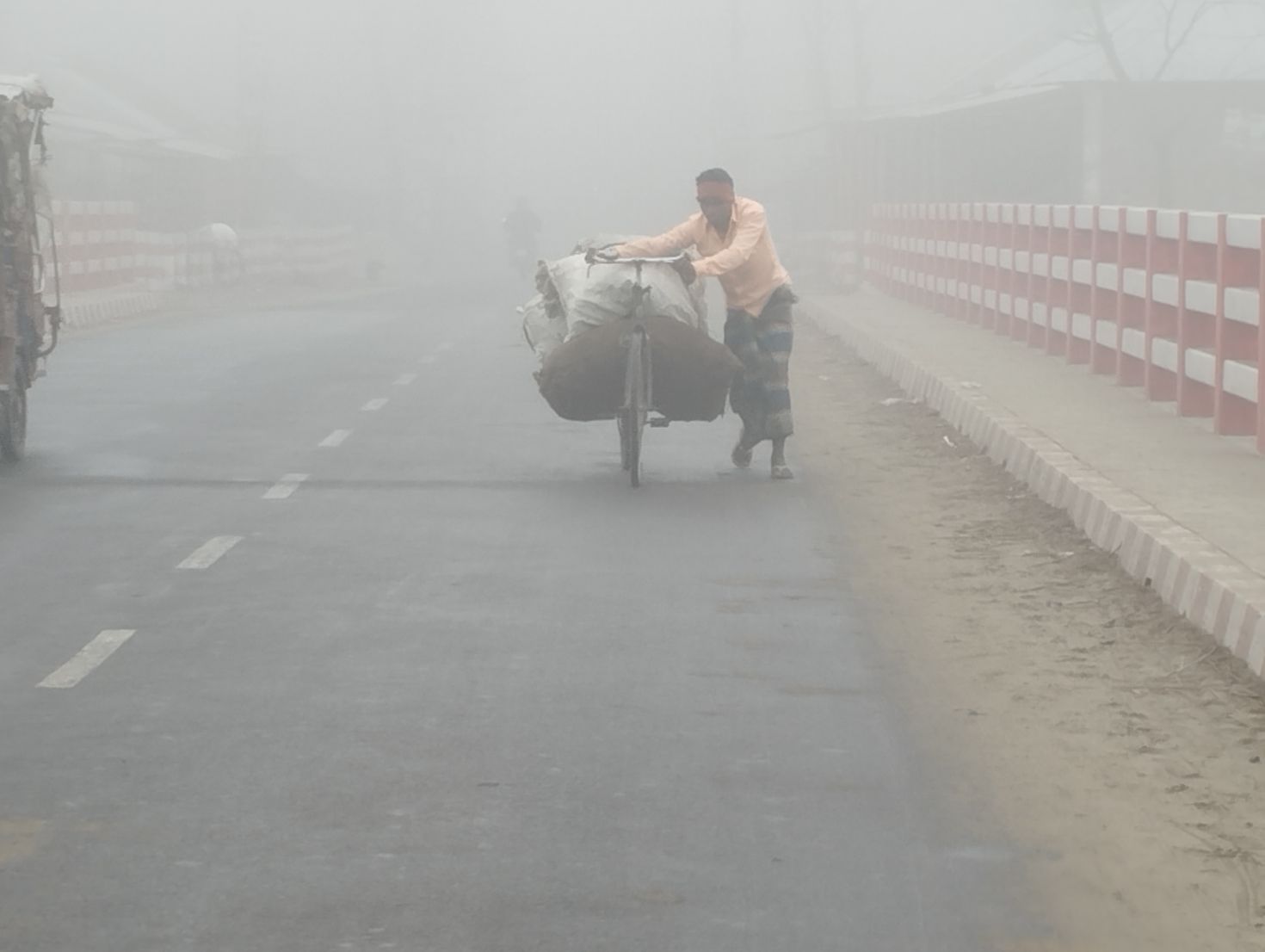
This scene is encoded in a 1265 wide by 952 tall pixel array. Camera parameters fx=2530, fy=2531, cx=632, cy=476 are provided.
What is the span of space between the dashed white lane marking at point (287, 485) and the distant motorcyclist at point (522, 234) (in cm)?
4163

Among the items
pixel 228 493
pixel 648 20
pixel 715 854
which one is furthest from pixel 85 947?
pixel 648 20

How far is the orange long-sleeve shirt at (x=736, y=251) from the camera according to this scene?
13.5m

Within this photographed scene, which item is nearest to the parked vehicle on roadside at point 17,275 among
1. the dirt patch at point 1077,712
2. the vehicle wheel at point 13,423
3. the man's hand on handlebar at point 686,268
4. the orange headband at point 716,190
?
the vehicle wheel at point 13,423

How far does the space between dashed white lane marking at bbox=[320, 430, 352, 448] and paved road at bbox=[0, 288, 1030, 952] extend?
1.06 meters

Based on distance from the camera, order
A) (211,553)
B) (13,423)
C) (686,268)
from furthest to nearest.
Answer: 1. (13,423)
2. (686,268)
3. (211,553)

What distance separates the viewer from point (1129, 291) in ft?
57.8

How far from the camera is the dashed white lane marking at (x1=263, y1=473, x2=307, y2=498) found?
13.2 metres

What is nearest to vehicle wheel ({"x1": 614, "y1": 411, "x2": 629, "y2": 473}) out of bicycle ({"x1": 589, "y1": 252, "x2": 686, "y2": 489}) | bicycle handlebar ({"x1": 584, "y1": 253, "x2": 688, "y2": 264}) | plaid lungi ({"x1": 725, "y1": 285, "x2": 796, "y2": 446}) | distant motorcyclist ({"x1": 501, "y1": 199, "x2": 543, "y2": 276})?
bicycle ({"x1": 589, "y1": 252, "x2": 686, "y2": 489})

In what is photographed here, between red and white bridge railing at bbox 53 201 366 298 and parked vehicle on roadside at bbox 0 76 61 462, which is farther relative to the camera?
red and white bridge railing at bbox 53 201 366 298

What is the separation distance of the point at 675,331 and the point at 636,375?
13.8 inches

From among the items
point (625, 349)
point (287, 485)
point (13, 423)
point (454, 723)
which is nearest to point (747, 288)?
point (625, 349)

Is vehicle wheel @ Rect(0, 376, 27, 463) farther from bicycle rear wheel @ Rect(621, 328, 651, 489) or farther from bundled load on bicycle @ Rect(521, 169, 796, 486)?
bicycle rear wheel @ Rect(621, 328, 651, 489)

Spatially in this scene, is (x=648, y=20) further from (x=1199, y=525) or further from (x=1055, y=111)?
(x=1199, y=525)

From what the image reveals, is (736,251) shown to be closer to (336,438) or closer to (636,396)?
(636,396)
